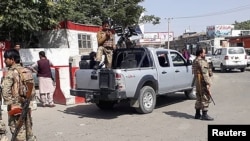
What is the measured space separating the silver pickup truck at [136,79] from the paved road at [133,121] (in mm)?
480

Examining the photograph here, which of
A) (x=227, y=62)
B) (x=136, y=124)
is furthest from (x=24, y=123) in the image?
(x=227, y=62)

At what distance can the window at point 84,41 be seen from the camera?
77.8 feet

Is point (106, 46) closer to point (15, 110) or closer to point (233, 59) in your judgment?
point (15, 110)

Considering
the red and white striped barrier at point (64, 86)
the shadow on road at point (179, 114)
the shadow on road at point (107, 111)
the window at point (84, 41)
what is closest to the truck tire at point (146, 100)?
the shadow on road at point (107, 111)

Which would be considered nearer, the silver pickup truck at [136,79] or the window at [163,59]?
the silver pickup truck at [136,79]

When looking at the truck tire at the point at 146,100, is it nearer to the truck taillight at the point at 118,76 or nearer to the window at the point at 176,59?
the truck taillight at the point at 118,76

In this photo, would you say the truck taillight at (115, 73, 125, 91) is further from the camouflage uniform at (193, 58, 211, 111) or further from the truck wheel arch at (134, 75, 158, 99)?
the camouflage uniform at (193, 58, 211, 111)

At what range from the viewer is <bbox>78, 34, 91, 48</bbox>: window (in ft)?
77.8

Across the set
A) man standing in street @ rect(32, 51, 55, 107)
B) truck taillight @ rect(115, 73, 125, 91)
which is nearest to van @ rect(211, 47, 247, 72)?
man standing in street @ rect(32, 51, 55, 107)

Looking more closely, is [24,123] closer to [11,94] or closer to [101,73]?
[11,94]

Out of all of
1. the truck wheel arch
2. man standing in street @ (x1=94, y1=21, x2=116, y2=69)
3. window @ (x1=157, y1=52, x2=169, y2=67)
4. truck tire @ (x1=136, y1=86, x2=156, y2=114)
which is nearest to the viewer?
the truck wheel arch

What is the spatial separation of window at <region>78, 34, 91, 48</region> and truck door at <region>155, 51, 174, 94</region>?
Result: 1374 centimetres

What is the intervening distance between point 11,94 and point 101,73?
399 centimetres

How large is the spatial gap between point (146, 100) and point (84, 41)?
15.3 m
